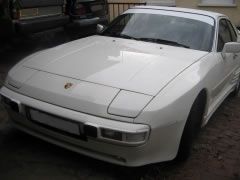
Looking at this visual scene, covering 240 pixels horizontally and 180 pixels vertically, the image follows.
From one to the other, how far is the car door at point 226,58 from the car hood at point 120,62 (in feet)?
1.80

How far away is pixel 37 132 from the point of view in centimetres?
347

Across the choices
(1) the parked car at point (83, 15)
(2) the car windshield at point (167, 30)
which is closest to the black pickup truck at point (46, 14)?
(1) the parked car at point (83, 15)

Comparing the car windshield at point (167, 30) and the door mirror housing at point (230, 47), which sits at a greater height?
the car windshield at point (167, 30)

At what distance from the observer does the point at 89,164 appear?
351cm

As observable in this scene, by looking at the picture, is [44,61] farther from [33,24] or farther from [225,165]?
[33,24]

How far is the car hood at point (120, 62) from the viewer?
130 inches

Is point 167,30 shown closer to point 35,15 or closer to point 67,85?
point 67,85

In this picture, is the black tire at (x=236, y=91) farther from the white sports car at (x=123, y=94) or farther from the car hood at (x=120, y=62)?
the car hood at (x=120, y=62)

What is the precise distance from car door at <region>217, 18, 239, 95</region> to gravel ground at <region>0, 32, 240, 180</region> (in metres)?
0.76

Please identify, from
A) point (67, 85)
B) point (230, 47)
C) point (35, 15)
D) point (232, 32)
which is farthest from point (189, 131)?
point (35, 15)

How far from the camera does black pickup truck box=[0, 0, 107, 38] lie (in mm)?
6129

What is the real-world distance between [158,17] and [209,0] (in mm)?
8454

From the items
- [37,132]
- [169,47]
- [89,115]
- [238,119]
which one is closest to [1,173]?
[37,132]

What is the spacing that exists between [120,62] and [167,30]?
1112 millimetres
